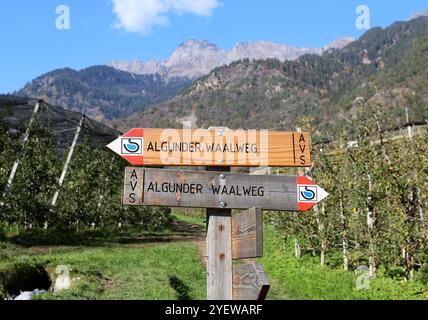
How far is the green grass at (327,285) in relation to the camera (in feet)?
52.1

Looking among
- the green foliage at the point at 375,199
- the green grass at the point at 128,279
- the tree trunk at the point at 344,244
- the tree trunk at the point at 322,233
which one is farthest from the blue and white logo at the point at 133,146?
the tree trunk at the point at 322,233

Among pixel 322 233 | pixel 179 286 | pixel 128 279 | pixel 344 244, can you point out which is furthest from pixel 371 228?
pixel 128 279

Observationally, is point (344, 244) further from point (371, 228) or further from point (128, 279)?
point (128, 279)

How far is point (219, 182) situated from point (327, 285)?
13.7 m

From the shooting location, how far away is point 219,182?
5.15 meters

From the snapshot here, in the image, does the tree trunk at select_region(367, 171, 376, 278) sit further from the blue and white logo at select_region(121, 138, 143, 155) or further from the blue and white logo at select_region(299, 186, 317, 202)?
the blue and white logo at select_region(121, 138, 143, 155)

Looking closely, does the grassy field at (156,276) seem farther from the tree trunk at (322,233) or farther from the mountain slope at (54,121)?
the mountain slope at (54,121)

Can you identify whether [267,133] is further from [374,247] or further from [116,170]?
[116,170]

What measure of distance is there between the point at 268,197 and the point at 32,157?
2555cm

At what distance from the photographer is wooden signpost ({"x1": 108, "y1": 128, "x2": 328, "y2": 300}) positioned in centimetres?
502
